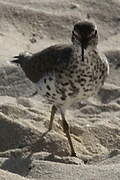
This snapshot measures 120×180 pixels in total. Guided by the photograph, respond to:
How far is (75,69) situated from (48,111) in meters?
1.34

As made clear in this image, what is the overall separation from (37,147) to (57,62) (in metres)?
0.78

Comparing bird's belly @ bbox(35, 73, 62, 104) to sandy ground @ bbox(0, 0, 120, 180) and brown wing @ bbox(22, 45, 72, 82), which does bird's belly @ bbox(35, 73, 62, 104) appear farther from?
sandy ground @ bbox(0, 0, 120, 180)

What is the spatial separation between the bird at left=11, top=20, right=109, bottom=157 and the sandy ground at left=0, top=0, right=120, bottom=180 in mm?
351

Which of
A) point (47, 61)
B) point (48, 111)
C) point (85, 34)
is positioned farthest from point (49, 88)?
point (48, 111)

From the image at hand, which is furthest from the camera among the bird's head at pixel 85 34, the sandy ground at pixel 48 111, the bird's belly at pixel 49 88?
the bird's belly at pixel 49 88

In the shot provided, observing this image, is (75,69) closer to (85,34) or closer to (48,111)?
(85,34)

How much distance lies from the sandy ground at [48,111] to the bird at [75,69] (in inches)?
13.8

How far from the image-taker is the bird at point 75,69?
6.15 metres

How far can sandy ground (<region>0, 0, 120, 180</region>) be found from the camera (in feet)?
18.3

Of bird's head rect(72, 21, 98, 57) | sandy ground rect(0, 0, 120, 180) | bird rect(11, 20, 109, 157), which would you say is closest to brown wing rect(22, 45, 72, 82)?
bird rect(11, 20, 109, 157)

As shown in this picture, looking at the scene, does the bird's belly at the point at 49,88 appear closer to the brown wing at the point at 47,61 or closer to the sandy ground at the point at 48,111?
the brown wing at the point at 47,61

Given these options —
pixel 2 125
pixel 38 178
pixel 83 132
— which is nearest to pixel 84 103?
pixel 83 132

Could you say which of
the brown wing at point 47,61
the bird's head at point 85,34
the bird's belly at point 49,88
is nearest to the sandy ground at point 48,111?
the bird's belly at point 49,88

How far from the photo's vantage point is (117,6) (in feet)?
30.9
